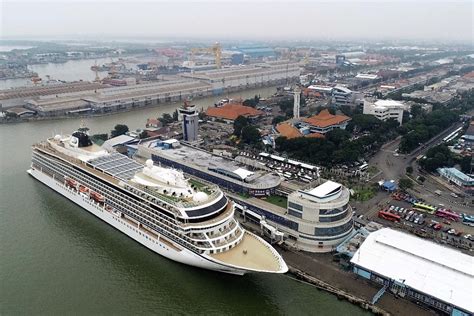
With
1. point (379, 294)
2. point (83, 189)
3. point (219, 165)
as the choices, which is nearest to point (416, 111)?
point (219, 165)

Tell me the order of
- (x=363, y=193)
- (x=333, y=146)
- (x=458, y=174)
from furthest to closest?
(x=333, y=146)
(x=458, y=174)
(x=363, y=193)

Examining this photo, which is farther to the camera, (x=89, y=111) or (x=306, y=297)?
(x=89, y=111)

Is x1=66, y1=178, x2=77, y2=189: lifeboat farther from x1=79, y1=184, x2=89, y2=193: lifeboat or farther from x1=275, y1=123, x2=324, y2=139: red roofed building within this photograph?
x1=275, y1=123, x2=324, y2=139: red roofed building

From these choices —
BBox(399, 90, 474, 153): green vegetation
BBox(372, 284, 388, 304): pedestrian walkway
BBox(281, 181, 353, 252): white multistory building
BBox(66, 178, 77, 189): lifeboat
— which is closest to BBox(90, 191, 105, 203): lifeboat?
BBox(66, 178, 77, 189): lifeboat

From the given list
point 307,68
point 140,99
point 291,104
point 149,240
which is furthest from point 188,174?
point 307,68

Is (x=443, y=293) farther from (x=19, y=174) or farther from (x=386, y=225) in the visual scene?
(x=19, y=174)

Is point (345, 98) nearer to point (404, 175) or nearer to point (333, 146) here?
point (333, 146)
